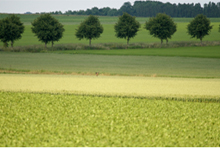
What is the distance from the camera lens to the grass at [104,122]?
10.1 meters

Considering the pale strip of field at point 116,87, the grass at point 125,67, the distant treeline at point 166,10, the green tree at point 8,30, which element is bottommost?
the grass at point 125,67

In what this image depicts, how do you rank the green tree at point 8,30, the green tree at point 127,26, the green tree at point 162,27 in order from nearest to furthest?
1. the green tree at point 8,30
2. the green tree at point 127,26
3. the green tree at point 162,27

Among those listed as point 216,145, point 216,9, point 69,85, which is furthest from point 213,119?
point 216,9

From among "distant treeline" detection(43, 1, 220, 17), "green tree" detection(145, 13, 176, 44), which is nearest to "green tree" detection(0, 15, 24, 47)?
"green tree" detection(145, 13, 176, 44)

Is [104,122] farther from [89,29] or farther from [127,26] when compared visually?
[127,26]

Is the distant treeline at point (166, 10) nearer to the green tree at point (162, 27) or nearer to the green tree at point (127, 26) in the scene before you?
the green tree at point (162, 27)


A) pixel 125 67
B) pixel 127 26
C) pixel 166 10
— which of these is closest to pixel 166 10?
pixel 166 10

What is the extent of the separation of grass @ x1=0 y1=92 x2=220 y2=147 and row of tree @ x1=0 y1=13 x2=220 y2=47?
4572 cm

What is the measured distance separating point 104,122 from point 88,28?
54.3 metres

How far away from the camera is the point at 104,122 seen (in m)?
12.1

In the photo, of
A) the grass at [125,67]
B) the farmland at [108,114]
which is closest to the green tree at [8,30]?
the grass at [125,67]

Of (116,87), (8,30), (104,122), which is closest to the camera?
(104,122)

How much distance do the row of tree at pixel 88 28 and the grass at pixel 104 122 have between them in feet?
150

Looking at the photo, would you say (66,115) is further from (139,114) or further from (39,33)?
(39,33)
